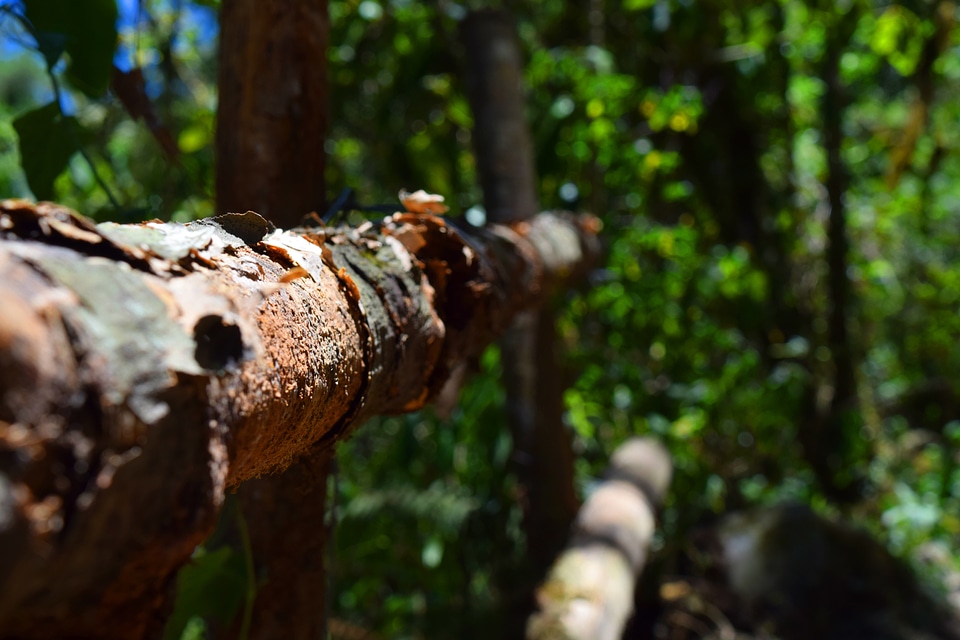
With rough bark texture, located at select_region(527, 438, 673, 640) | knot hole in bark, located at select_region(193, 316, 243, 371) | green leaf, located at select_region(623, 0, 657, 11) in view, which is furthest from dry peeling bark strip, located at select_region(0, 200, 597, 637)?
green leaf, located at select_region(623, 0, 657, 11)

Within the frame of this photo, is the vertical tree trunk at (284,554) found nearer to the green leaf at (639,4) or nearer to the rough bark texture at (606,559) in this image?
the rough bark texture at (606,559)

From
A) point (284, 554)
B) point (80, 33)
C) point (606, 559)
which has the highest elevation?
point (80, 33)

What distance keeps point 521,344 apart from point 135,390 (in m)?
1.83

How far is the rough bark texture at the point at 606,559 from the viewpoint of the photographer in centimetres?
167

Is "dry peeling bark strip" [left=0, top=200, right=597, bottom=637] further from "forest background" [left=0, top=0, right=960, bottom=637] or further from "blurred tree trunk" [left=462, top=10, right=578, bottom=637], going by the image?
"blurred tree trunk" [left=462, top=10, right=578, bottom=637]

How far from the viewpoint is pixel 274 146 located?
1.08 metres

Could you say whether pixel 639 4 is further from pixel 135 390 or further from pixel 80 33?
pixel 135 390

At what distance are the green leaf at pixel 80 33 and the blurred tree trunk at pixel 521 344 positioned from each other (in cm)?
116

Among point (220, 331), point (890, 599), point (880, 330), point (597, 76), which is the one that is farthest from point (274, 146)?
point (880, 330)

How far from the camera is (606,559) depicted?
6.13 feet

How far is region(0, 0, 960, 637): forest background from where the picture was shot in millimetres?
2240

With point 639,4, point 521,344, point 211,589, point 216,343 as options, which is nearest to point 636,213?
point 639,4

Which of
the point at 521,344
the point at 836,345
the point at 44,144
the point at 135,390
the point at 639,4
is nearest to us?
the point at 135,390

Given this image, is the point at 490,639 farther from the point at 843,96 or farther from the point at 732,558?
the point at 843,96
